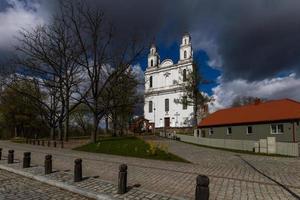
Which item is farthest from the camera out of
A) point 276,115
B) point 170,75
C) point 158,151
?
point 170,75

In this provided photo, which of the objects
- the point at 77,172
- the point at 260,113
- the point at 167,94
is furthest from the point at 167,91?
the point at 77,172

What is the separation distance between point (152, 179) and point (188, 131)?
45540 mm

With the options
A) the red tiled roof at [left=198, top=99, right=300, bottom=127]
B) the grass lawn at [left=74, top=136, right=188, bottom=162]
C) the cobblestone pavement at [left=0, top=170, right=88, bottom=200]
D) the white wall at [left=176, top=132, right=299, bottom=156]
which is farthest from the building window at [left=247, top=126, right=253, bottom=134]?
the cobblestone pavement at [left=0, top=170, right=88, bottom=200]

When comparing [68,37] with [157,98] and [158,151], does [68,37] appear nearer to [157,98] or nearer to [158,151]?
[158,151]

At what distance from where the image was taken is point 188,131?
179 ft

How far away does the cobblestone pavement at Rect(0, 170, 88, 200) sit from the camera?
7465 mm

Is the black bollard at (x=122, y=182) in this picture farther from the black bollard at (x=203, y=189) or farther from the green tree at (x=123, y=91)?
the green tree at (x=123, y=91)

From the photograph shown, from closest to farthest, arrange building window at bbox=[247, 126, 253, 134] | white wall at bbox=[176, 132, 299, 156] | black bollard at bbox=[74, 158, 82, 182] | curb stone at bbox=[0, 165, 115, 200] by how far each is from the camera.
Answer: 1. curb stone at bbox=[0, 165, 115, 200]
2. black bollard at bbox=[74, 158, 82, 182]
3. white wall at bbox=[176, 132, 299, 156]
4. building window at bbox=[247, 126, 253, 134]

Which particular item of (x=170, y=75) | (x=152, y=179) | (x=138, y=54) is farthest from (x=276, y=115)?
(x=170, y=75)

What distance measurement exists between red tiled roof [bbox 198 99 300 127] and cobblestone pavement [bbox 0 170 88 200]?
90.2 feet

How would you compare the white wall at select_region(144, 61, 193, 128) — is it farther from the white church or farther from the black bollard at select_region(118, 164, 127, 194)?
the black bollard at select_region(118, 164, 127, 194)

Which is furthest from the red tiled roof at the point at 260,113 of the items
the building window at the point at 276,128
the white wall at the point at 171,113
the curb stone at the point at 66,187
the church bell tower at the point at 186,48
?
the curb stone at the point at 66,187

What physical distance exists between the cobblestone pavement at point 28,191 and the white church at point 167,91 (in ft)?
178

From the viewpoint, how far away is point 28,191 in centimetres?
805
